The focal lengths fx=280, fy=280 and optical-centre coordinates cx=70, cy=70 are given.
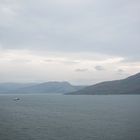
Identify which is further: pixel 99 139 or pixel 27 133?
pixel 27 133

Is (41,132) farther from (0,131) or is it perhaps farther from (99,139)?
(99,139)

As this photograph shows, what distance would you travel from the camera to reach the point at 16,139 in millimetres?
95250

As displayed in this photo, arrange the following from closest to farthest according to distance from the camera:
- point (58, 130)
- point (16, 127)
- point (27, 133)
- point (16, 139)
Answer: point (16, 139) < point (27, 133) < point (58, 130) < point (16, 127)

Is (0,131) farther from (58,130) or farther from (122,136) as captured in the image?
(122,136)

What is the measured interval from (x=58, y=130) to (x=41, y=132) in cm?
765

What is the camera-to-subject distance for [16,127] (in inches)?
4764

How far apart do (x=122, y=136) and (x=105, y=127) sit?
21971 millimetres

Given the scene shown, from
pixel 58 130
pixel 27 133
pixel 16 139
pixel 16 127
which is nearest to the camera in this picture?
pixel 16 139

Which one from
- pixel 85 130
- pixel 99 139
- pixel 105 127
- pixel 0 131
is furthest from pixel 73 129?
pixel 0 131

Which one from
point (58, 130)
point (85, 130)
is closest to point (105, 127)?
point (85, 130)

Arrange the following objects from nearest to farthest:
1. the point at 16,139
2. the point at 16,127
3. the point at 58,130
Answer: the point at 16,139, the point at 58,130, the point at 16,127

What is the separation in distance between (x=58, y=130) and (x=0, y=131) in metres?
22.9

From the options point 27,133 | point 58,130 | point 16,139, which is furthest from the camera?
point 58,130

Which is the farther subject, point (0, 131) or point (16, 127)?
point (16, 127)
